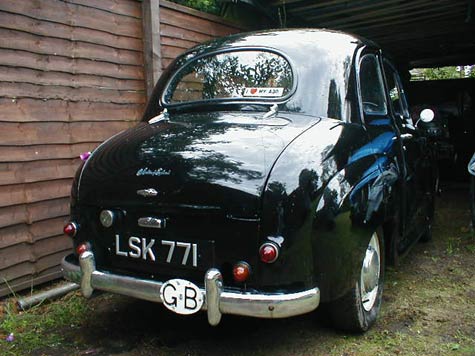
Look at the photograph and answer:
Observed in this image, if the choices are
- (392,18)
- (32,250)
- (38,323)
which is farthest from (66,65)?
(392,18)

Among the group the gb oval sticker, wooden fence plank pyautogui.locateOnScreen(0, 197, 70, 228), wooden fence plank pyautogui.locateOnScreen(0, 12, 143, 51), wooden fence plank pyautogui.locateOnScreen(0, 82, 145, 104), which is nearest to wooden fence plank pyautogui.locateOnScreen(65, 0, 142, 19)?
wooden fence plank pyautogui.locateOnScreen(0, 12, 143, 51)

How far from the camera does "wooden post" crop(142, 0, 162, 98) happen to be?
16.2 ft

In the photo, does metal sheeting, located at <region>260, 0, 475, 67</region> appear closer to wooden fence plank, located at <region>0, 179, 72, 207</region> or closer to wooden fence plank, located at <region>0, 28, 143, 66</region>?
wooden fence plank, located at <region>0, 28, 143, 66</region>

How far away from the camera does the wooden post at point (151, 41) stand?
195 inches

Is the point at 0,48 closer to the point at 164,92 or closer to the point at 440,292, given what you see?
the point at 164,92

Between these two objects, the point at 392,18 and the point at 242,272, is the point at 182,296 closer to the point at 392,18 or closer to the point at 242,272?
the point at 242,272

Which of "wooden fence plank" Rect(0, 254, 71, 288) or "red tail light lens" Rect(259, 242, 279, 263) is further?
"wooden fence plank" Rect(0, 254, 71, 288)

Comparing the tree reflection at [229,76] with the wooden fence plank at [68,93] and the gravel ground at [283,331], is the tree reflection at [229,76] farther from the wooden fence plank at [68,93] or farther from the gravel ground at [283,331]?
the gravel ground at [283,331]

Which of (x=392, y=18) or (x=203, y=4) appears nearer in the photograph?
(x=203, y=4)

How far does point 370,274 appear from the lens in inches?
126

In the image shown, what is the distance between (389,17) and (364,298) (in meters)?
5.41

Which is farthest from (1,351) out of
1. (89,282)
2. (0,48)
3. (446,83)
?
(446,83)

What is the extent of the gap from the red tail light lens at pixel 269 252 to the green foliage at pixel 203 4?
4.74 m

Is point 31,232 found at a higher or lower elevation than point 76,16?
lower
